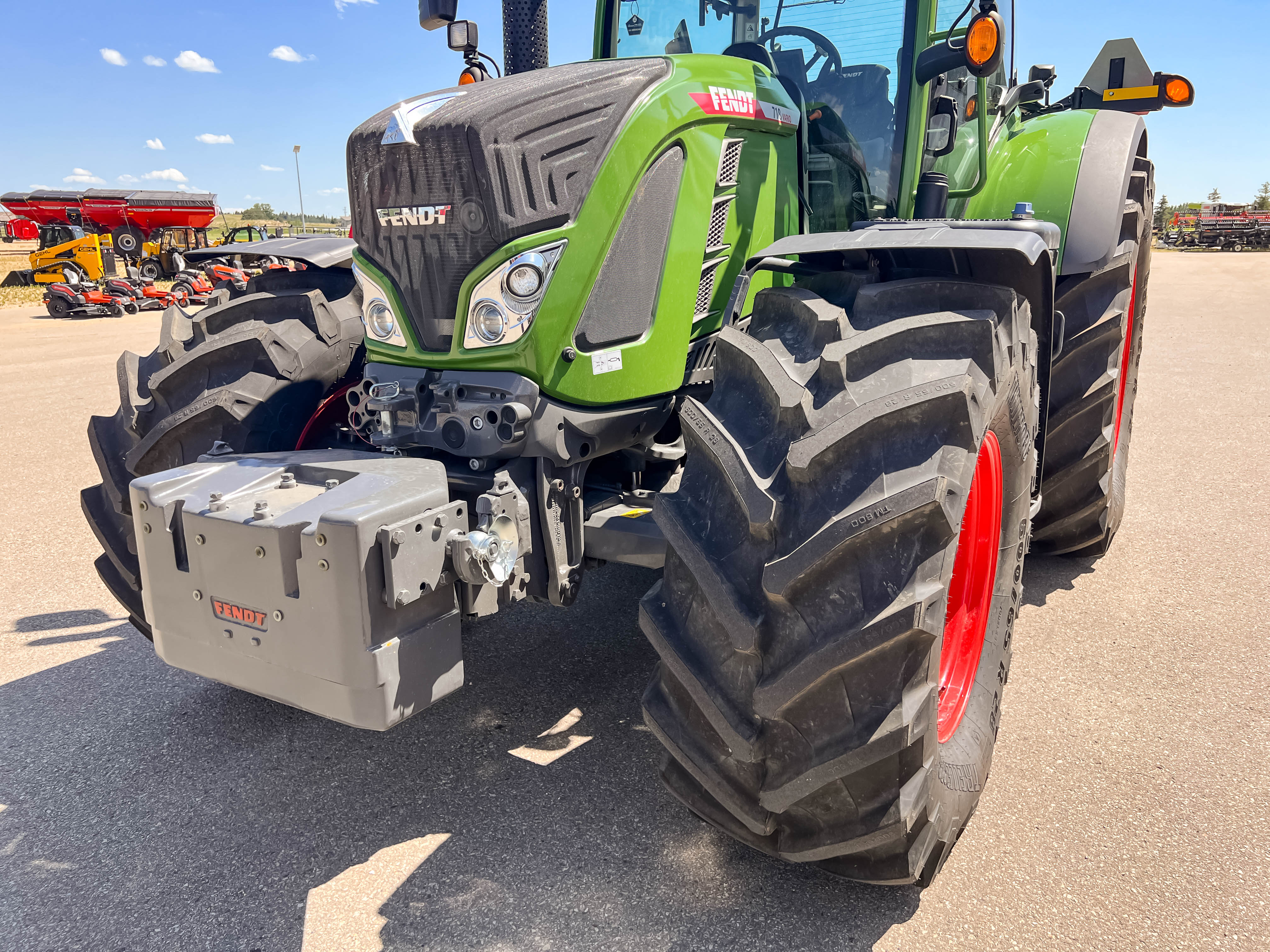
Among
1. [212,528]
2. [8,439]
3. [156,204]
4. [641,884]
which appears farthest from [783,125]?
[156,204]

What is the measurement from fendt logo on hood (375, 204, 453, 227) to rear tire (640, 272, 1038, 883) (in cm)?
78

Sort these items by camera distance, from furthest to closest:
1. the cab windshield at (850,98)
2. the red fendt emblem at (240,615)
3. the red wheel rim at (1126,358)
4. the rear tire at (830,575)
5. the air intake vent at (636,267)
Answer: the red wheel rim at (1126,358) < the cab windshield at (850,98) < the air intake vent at (636,267) < the red fendt emblem at (240,615) < the rear tire at (830,575)

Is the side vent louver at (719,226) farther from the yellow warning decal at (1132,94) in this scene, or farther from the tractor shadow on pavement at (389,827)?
the yellow warning decal at (1132,94)

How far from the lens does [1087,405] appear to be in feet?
11.6

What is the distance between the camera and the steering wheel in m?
3.21

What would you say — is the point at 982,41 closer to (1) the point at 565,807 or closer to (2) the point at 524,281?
(2) the point at 524,281

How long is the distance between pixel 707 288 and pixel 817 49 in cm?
117

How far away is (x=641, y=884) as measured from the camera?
2.21m

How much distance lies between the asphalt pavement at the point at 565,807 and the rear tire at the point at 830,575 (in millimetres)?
269

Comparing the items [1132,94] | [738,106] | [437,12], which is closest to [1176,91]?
[1132,94]

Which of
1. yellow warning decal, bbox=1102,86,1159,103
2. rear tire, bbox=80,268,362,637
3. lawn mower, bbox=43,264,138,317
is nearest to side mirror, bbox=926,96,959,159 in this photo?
rear tire, bbox=80,268,362,637

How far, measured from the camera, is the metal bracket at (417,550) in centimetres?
190

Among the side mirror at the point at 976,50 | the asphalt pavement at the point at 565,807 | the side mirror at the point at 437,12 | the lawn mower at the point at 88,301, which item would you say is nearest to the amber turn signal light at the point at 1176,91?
the asphalt pavement at the point at 565,807

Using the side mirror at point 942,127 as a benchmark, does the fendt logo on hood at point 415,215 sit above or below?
below
